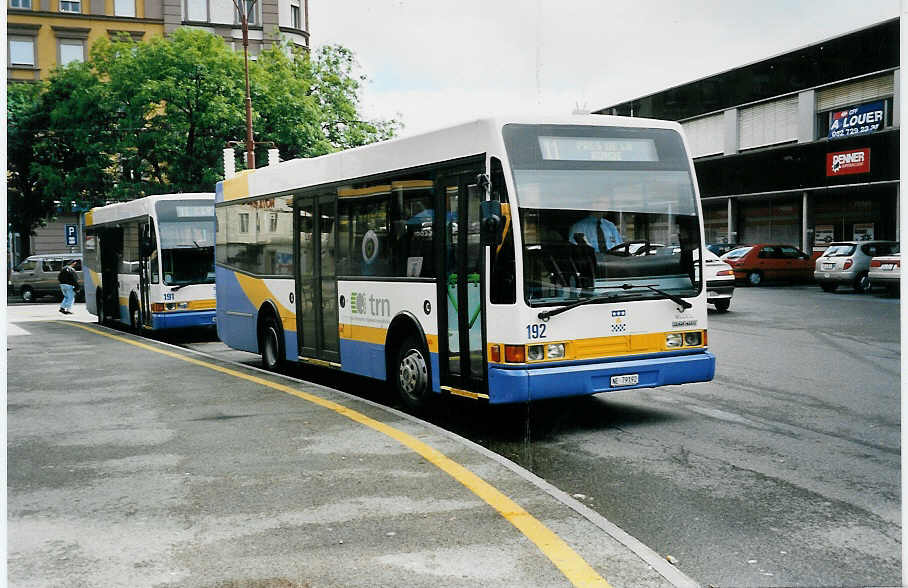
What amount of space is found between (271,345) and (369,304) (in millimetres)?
3298

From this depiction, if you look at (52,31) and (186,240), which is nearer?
(186,240)

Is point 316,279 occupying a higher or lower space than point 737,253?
higher

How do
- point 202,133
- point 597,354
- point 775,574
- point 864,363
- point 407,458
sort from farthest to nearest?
point 202,133
point 864,363
point 597,354
point 407,458
point 775,574

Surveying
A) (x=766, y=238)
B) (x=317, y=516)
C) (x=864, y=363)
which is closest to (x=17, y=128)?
(x=766, y=238)

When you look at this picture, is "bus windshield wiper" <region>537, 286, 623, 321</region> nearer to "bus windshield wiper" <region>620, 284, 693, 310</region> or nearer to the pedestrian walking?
"bus windshield wiper" <region>620, 284, 693, 310</region>

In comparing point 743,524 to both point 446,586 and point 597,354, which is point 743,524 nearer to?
point 446,586

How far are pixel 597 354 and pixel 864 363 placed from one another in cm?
612

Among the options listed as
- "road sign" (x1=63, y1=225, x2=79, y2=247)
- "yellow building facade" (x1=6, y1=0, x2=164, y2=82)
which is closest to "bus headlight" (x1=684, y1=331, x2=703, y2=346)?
"road sign" (x1=63, y1=225, x2=79, y2=247)

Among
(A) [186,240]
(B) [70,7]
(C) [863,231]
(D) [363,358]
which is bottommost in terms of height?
(D) [363,358]

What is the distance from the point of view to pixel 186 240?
63.6ft

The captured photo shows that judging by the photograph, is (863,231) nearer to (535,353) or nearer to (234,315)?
(234,315)

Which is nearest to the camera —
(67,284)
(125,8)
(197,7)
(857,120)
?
(67,284)

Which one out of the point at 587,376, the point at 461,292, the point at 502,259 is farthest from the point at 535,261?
the point at 587,376

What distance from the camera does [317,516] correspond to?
18.3ft
